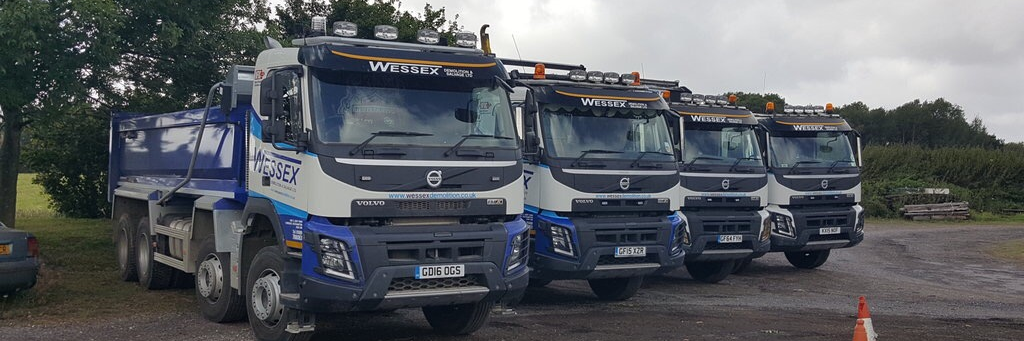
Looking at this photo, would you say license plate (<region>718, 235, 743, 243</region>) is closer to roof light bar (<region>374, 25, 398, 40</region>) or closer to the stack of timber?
roof light bar (<region>374, 25, 398, 40</region>)

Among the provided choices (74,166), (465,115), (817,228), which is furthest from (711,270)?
(74,166)

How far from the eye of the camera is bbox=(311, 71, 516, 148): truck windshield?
837cm

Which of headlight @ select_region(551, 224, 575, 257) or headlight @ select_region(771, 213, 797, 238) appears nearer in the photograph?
headlight @ select_region(551, 224, 575, 257)

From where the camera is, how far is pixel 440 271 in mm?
8359

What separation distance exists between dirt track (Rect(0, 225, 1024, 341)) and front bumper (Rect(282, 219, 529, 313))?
1.31m

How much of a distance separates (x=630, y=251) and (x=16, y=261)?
23.0ft

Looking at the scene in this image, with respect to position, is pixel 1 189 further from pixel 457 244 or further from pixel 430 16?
pixel 430 16

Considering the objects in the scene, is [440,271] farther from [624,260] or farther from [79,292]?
[79,292]

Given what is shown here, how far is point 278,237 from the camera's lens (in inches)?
340

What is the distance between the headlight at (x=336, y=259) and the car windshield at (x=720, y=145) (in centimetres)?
764

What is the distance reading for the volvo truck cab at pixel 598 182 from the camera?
37.6 ft

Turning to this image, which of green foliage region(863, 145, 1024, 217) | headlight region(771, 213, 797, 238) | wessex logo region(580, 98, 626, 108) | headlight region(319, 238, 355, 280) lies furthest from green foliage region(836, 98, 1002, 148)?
headlight region(319, 238, 355, 280)

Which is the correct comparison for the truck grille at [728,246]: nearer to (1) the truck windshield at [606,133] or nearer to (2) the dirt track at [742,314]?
(2) the dirt track at [742,314]

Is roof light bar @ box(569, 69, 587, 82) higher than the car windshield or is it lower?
higher
